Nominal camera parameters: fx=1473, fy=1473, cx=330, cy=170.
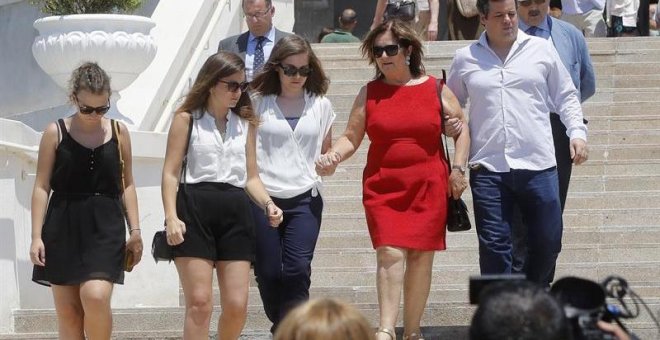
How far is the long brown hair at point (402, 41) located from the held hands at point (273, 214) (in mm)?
1007

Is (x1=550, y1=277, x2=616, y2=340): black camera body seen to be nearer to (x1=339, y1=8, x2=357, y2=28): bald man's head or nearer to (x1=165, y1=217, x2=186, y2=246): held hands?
(x1=165, y1=217, x2=186, y2=246): held hands

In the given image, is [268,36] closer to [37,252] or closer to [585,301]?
[37,252]

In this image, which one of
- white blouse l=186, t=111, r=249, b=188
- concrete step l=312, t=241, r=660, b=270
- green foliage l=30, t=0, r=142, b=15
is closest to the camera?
white blouse l=186, t=111, r=249, b=188

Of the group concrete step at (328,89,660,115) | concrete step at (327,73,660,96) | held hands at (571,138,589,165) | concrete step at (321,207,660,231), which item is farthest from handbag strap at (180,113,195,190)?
concrete step at (327,73,660,96)

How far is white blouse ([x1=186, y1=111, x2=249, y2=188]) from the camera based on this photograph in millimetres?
6969

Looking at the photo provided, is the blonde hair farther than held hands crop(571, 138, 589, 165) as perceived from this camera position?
No

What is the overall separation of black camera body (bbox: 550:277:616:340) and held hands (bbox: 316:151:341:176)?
390 cm

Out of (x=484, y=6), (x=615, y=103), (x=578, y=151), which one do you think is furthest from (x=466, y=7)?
(x=578, y=151)

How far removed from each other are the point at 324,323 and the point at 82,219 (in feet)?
12.1

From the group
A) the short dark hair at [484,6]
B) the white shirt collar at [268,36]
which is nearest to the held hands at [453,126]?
the short dark hair at [484,6]

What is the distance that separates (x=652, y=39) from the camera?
12.8 m

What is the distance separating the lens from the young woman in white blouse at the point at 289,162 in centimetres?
717

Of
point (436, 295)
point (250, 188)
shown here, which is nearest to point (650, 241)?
point (436, 295)

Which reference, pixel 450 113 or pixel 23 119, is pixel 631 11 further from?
pixel 450 113
